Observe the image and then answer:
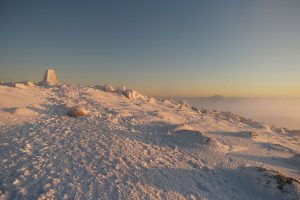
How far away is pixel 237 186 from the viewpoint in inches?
354

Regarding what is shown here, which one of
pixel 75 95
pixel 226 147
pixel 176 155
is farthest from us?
pixel 75 95

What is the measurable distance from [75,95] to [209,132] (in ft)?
34.5

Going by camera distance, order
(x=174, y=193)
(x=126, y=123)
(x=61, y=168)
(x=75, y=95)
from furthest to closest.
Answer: (x=75, y=95) → (x=126, y=123) → (x=61, y=168) → (x=174, y=193)

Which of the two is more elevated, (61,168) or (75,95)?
(75,95)

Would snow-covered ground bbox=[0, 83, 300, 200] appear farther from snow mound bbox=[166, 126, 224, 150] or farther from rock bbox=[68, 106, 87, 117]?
rock bbox=[68, 106, 87, 117]

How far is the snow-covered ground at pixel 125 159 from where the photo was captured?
7.83 meters

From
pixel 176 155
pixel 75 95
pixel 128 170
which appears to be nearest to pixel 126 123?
pixel 176 155

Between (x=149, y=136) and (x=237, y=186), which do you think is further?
(x=149, y=136)

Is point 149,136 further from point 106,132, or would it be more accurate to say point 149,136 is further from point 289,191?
point 289,191

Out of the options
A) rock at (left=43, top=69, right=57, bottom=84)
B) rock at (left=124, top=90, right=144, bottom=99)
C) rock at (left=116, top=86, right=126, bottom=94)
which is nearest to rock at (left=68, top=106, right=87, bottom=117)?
rock at (left=124, top=90, right=144, bottom=99)

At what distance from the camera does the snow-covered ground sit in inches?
308

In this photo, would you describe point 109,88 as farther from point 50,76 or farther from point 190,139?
point 190,139

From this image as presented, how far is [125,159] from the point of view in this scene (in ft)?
31.9

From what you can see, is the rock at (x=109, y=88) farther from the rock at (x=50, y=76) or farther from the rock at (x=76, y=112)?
the rock at (x=76, y=112)
